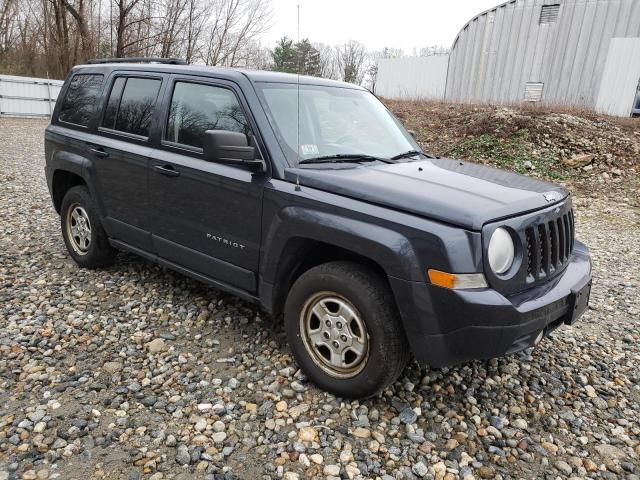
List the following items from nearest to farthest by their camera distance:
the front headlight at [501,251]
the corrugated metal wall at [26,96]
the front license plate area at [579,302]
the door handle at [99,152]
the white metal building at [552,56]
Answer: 1. the front headlight at [501,251]
2. the front license plate area at [579,302]
3. the door handle at [99,152]
4. the white metal building at [552,56]
5. the corrugated metal wall at [26,96]

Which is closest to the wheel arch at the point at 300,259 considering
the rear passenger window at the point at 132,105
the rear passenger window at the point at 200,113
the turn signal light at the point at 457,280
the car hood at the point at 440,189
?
the car hood at the point at 440,189

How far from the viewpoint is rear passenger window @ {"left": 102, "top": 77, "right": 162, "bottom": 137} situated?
157 inches

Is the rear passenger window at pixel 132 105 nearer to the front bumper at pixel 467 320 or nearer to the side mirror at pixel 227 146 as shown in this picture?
the side mirror at pixel 227 146

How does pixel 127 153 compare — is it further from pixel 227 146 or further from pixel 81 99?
pixel 227 146

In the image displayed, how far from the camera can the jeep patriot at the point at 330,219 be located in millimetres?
2545

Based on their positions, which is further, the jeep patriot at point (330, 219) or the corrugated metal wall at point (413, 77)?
the corrugated metal wall at point (413, 77)

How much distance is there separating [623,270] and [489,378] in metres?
3.65

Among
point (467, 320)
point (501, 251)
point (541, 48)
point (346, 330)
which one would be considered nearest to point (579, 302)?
point (501, 251)

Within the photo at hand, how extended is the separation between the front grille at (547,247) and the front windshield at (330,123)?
4.08ft

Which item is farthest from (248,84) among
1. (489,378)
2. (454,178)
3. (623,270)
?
(623,270)

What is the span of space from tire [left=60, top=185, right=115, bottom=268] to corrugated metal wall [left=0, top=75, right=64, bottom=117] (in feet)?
58.2

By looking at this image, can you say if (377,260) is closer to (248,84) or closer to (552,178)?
(248,84)

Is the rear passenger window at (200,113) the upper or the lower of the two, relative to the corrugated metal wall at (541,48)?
lower

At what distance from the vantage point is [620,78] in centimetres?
1430
